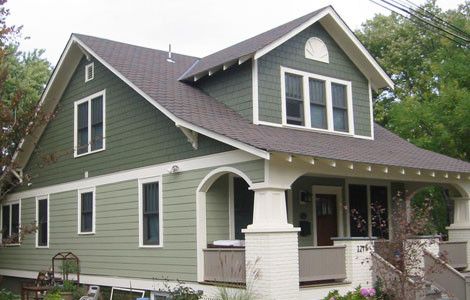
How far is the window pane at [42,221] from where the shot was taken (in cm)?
2036

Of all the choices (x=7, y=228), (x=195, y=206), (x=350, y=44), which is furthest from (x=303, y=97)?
(x=7, y=228)

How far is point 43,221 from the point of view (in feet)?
67.2

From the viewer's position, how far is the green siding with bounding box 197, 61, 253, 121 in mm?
14531

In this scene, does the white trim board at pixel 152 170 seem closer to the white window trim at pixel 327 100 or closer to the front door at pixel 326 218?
the white window trim at pixel 327 100

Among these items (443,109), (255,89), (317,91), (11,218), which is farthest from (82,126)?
(443,109)

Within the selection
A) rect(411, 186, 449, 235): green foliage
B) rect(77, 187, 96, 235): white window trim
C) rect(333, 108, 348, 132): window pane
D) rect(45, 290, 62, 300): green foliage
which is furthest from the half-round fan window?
rect(411, 186, 449, 235): green foliage

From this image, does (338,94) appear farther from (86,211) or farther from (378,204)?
(86,211)

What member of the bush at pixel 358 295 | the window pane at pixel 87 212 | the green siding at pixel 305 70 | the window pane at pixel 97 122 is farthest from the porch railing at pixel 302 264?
the window pane at pixel 97 122

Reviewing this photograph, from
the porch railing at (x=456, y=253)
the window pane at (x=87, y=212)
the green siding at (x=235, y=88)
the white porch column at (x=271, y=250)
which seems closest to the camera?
the white porch column at (x=271, y=250)

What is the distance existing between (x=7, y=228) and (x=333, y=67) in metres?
13.4

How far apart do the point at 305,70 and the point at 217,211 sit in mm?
4303

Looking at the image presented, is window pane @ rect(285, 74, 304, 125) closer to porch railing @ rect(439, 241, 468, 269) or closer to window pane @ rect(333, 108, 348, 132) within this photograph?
window pane @ rect(333, 108, 348, 132)

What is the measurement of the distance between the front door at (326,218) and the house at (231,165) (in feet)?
0.13

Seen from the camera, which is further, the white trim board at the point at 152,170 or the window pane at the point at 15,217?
the window pane at the point at 15,217
